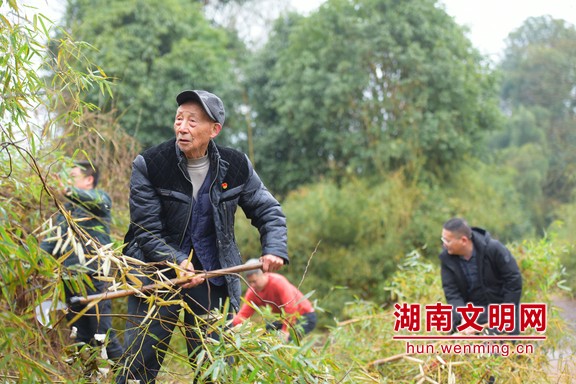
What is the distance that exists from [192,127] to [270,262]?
0.78 metres

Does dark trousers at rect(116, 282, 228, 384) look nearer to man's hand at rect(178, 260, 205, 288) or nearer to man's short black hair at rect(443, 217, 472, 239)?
man's hand at rect(178, 260, 205, 288)

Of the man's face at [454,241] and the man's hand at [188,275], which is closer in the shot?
the man's hand at [188,275]

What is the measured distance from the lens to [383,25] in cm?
1689

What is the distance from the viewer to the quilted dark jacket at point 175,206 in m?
3.74

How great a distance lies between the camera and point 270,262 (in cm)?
367

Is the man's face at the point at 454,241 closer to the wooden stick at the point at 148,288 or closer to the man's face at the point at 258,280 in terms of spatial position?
the man's face at the point at 258,280

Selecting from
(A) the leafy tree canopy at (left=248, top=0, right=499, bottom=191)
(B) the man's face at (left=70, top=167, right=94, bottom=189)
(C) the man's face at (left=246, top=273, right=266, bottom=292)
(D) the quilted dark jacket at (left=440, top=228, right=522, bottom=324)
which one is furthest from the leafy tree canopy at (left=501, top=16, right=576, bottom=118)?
(B) the man's face at (left=70, top=167, right=94, bottom=189)

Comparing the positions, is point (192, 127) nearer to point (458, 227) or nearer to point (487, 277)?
point (458, 227)

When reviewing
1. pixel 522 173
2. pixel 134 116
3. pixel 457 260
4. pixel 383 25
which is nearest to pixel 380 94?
pixel 383 25

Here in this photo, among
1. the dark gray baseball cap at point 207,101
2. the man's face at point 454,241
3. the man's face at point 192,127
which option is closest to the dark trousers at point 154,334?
the man's face at point 192,127

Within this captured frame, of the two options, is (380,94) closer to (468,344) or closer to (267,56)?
(267,56)

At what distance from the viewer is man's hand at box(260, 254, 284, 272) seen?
12.0 ft

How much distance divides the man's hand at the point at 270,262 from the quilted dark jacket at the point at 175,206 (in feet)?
0.13

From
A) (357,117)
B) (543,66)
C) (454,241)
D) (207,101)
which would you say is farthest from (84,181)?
(543,66)
